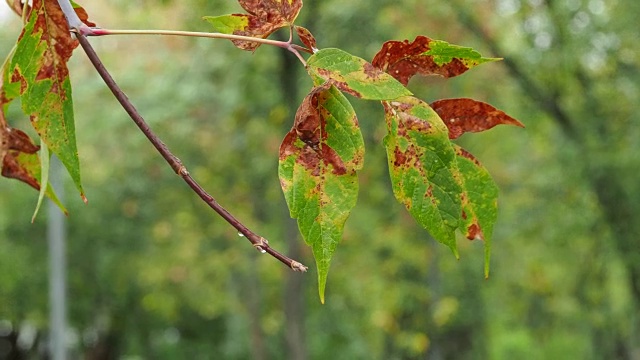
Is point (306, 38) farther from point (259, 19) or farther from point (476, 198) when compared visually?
point (476, 198)

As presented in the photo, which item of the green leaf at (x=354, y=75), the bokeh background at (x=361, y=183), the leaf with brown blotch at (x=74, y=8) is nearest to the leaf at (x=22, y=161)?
the leaf with brown blotch at (x=74, y=8)

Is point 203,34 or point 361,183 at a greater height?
point 203,34

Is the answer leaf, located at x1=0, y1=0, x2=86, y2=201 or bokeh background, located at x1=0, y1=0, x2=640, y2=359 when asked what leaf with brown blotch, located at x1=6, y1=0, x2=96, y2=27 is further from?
bokeh background, located at x1=0, y1=0, x2=640, y2=359

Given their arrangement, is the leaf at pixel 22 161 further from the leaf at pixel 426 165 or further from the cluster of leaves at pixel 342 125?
the leaf at pixel 426 165

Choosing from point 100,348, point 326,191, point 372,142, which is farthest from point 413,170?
point 100,348

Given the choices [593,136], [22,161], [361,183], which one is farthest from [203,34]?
[361,183]

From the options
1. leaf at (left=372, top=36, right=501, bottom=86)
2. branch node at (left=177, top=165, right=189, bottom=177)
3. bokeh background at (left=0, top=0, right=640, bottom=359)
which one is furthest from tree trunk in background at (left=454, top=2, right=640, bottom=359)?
branch node at (left=177, top=165, right=189, bottom=177)
